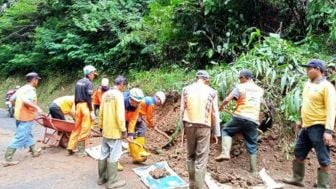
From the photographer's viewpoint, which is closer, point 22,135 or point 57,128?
point 22,135

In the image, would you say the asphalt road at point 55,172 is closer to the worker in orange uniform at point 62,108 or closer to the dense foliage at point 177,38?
the worker in orange uniform at point 62,108

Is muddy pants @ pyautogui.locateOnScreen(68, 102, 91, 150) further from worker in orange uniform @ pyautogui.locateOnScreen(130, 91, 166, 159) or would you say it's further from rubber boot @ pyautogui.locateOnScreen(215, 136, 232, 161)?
rubber boot @ pyautogui.locateOnScreen(215, 136, 232, 161)

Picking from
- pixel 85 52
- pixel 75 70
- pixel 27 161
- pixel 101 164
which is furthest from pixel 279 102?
pixel 75 70

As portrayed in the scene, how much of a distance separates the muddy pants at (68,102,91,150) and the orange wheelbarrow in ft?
1.02

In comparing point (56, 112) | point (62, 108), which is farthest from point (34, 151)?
point (62, 108)

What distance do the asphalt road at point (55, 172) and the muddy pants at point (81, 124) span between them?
327mm

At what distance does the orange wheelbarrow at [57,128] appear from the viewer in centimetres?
856

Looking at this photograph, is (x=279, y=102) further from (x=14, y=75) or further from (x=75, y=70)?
(x=14, y=75)

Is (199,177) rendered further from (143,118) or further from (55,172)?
(55,172)

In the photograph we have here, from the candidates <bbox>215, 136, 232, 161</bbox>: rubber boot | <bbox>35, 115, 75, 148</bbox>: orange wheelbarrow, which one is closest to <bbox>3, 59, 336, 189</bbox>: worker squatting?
<bbox>215, 136, 232, 161</bbox>: rubber boot

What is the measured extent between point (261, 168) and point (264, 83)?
185cm

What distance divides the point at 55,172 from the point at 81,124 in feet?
3.87

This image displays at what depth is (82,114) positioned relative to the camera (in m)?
8.27

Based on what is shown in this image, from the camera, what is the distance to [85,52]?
16.3 meters
